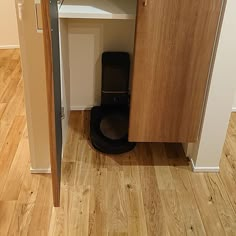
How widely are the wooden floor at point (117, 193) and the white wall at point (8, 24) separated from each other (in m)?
1.72

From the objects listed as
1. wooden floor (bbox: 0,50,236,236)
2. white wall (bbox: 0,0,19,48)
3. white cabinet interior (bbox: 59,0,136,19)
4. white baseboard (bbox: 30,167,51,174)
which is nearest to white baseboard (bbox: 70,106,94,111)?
wooden floor (bbox: 0,50,236,236)

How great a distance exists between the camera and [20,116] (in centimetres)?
256

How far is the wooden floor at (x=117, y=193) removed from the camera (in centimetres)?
170

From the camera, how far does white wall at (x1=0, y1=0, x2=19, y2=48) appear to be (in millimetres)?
3566

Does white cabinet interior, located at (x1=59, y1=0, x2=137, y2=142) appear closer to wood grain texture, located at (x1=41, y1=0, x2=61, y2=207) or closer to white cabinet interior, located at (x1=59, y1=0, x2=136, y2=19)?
white cabinet interior, located at (x1=59, y1=0, x2=136, y2=19)

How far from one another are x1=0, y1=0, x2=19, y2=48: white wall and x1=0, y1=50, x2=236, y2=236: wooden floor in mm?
1717

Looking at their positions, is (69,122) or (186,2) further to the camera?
(69,122)

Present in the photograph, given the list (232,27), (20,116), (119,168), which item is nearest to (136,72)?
(232,27)

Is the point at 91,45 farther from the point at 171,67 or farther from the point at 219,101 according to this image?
the point at 219,101

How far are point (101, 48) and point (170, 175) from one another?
1.03 meters

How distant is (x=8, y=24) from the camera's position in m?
3.67

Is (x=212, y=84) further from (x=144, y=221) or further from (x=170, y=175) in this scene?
(x=144, y=221)

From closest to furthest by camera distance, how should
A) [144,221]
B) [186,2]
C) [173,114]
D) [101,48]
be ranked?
1. [186,2]
2. [144,221]
3. [173,114]
4. [101,48]

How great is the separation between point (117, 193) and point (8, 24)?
2.59 m
